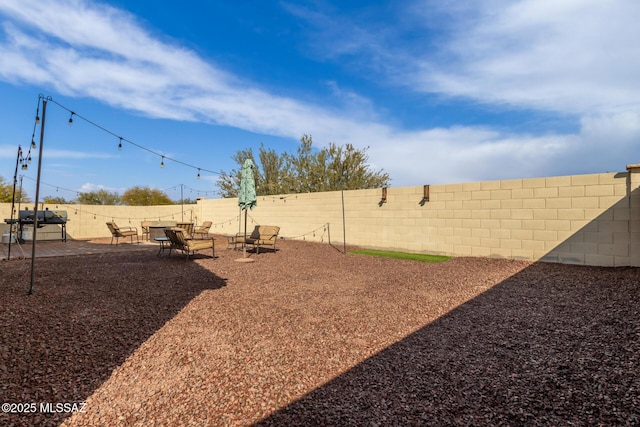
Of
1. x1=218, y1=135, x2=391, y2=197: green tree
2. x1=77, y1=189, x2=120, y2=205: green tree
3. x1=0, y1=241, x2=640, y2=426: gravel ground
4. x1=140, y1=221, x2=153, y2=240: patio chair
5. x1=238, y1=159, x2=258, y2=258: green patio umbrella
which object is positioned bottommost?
x1=0, y1=241, x2=640, y2=426: gravel ground

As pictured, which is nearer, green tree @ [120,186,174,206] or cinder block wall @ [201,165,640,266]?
cinder block wall @ [201,165,640,266]

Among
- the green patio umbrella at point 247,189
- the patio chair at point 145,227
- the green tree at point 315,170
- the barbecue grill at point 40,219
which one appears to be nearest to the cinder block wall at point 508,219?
the green patio umbrella at point 247,189

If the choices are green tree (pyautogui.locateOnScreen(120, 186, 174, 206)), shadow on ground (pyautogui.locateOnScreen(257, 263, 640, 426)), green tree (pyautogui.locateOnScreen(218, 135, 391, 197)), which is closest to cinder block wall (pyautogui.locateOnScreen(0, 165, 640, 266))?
shadow on ground (pyautogui.locateOnScreen(257, 263, 640, 426))

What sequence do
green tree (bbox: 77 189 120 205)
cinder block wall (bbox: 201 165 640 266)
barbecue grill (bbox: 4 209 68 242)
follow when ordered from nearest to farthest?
cinder block wall (bbox: 201 165 640 266), barbecue grill (bbox: 4 209 68 242), green tree (bbox: 77 189 120 205)

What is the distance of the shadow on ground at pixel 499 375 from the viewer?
1831mm

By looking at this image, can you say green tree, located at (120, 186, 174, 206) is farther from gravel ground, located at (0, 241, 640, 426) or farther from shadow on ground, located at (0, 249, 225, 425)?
gravel ground, located at (0, 241, 640, 426)

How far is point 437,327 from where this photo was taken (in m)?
3.32

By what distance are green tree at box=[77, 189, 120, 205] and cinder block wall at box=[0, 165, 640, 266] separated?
102 feet

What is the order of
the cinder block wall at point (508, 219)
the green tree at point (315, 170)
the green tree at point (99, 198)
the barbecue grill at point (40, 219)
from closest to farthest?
the cinder block wall at point (508, 219) → the barbecue grill at point (40, 219) → the green tree at point (315, 170) → the green tree at point (99, 198)

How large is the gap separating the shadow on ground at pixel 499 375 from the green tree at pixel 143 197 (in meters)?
38.4

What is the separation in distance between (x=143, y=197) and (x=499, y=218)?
1549 inches

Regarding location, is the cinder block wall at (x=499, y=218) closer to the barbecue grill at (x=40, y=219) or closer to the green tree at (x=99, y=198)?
the barbecue grill at (x=40, y=219)

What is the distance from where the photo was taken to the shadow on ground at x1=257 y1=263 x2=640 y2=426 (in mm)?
1831

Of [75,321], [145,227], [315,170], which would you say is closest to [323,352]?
[75,321]
